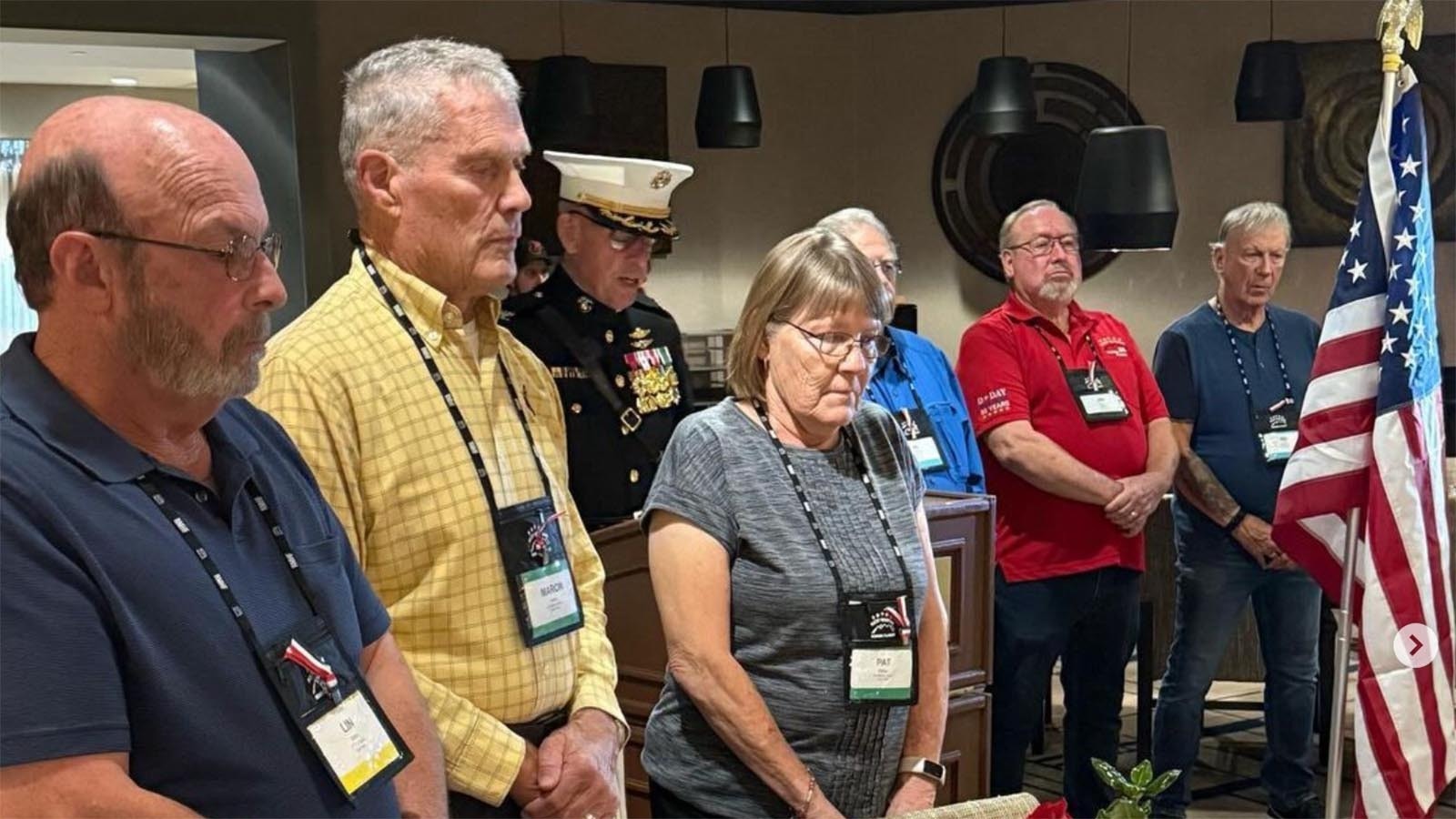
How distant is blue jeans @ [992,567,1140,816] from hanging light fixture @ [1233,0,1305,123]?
11.4 feet

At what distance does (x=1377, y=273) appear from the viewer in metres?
3.04

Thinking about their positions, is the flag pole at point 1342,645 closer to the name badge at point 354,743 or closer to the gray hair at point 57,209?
the name badge at point 354,743

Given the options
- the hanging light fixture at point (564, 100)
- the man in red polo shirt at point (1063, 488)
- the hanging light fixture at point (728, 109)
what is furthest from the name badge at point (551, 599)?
the hanging light fixture at point (728, 109)

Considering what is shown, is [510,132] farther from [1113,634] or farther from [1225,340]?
[1225,340]

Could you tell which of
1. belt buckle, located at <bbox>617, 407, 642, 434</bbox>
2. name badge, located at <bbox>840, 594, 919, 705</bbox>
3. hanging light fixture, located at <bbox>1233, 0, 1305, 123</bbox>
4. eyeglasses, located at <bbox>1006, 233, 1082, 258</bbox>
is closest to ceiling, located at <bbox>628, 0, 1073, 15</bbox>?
hanging light fixture, located at <bbox>1233, 0, 1305, 123</bbox>

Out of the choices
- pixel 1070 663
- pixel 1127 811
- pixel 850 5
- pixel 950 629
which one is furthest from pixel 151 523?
pixel 850 5

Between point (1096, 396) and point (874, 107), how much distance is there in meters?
4.45

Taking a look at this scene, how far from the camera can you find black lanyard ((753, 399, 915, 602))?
2244mm

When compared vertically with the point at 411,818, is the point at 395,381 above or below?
above

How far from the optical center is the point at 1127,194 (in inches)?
209

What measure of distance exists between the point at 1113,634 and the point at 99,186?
3.16m

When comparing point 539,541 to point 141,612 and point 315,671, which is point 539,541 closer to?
point 315,671

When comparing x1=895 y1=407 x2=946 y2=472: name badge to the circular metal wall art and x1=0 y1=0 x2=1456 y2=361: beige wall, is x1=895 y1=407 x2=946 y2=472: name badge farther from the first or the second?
the circular metal wall art

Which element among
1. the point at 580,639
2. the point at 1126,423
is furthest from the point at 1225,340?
the point at 580,639
